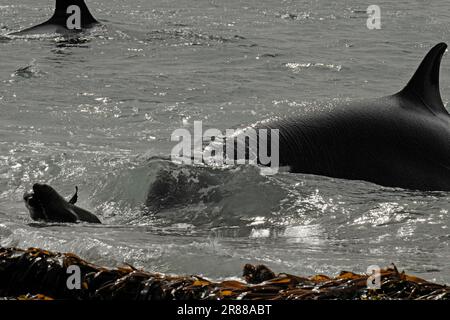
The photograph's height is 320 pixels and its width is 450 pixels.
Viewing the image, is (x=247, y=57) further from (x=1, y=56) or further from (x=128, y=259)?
(x=128, y=259)

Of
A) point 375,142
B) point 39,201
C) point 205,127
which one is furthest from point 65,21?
point 39,201

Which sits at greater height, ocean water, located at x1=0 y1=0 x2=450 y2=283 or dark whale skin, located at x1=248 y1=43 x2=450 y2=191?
dark whale skin, located at x1=248 y1=43 x2=450 y2=191

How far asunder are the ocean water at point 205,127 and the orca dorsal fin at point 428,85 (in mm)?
1067

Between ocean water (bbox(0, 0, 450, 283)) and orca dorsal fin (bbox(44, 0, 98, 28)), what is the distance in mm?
677

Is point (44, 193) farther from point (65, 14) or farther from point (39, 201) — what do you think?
point (65, 14)

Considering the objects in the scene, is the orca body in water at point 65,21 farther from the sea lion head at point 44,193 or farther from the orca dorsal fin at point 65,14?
the sea lion head at point 44,193

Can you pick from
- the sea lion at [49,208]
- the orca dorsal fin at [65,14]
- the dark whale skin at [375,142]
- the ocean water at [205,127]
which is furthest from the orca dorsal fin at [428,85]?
the orca dorsal fin at [65,14]

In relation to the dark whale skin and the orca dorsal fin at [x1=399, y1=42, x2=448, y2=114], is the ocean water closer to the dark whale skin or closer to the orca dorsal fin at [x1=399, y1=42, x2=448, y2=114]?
the dark whale skin

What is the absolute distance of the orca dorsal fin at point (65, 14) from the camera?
21219 mm

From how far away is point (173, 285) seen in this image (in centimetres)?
482

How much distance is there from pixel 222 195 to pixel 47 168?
7.52 feet

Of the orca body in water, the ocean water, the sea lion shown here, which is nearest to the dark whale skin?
the ocean water

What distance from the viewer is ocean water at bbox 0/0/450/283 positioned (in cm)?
694
